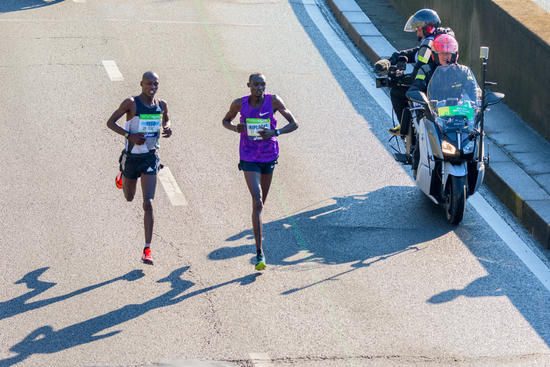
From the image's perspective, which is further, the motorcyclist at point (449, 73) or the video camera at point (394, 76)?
the video camera at point (394, 76)

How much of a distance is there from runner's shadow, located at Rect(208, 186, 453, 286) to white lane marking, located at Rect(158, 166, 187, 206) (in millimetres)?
1067

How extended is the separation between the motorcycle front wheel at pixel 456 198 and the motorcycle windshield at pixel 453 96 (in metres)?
0.62

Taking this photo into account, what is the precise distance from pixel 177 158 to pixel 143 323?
4186mm

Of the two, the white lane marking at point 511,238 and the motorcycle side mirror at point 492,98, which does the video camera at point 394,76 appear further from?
the white lane marking at point 511,238

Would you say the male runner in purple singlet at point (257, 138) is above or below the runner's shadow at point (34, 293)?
above

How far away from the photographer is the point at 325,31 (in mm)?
17500

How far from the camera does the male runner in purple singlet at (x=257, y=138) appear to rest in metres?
9.27

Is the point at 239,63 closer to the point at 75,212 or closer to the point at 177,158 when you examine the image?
the point at 177,158

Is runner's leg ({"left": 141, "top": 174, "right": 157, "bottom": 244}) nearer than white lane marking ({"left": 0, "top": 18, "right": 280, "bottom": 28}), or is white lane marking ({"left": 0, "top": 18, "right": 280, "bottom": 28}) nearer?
runner's leg ({"left": 141, "top": 174, "right": 157, "bottom": 244})

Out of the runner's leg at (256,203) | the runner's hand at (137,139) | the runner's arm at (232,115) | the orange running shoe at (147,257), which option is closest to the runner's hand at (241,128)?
the runner's arm at (232,115)

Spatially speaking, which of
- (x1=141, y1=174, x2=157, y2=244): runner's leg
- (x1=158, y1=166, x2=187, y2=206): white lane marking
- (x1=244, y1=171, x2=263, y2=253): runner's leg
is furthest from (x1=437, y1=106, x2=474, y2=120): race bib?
(x1=141, y1=174, x2=157, y2=244): runner's leg

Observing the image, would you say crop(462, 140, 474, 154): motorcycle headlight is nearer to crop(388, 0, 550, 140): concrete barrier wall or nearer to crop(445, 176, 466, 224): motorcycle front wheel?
crop(445, 176, 466, 224): motorcycle front wheel

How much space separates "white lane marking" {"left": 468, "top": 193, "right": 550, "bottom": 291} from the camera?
9.51 meters

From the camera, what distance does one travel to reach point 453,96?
10680 mm
